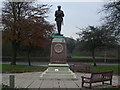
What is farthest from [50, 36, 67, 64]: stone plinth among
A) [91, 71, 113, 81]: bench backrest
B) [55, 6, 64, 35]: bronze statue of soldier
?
[91, 71, 113, 81]: bench backrest

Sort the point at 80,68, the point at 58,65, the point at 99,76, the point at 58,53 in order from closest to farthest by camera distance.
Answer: the point at 99,76 < the point at 58,65 < the point at 58,53 < the point at 80,68

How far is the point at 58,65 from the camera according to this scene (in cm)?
1573

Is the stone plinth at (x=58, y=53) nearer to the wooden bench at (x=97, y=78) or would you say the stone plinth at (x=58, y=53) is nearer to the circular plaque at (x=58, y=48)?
the circular plaque at (x=58, y=48)

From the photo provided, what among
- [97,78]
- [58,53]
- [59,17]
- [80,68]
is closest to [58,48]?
[58,53]

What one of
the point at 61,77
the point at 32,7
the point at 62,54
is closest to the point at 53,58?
the point at 62,54

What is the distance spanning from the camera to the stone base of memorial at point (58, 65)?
15273 mm

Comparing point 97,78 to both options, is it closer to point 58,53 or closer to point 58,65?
point 58,65

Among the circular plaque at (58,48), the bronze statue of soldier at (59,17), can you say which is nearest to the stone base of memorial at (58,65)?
the circular plaque at (58,48)

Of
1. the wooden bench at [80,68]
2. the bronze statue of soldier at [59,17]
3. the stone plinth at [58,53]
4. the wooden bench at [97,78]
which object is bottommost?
the wooden bench at [80,68]

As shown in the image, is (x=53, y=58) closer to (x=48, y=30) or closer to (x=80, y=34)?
(x=48, y=30)

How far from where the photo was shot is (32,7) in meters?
27.5

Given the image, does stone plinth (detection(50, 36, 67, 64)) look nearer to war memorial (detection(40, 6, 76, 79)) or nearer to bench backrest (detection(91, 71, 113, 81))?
war memorial (detection(40, 6, 76, 79))

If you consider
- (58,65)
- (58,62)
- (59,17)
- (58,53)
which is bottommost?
(58,65)

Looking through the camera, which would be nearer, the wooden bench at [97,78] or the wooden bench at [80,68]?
the wooden bench at [97,78]
